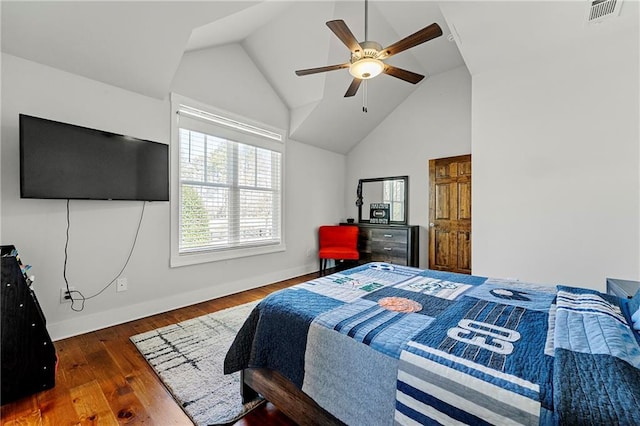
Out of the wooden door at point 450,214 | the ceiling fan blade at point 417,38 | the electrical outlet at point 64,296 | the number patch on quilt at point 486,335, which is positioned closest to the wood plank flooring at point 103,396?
the electrical outlet at point 64,296

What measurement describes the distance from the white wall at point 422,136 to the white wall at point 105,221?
2.23 m

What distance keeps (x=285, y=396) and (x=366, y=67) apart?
2.34 m

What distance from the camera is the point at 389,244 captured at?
4637 mm

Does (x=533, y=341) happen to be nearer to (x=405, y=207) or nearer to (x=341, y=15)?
(x=341, y=15)

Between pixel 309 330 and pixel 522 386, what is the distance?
796 millimetres

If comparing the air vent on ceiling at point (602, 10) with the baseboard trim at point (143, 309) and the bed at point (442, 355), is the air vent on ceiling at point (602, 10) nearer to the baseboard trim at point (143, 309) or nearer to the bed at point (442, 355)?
the bed at point (442, 355)

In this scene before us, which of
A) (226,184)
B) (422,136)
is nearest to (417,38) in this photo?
(226,184)

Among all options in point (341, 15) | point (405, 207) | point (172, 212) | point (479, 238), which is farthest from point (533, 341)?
point (405, 207)

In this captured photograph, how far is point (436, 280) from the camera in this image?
1.94 meters

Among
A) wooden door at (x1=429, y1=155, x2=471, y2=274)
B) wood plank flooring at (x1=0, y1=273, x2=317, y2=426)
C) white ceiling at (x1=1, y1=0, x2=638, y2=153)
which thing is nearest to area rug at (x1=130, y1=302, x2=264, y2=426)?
wood plank flooring at (x1=0, y1=273, x2=317, y2=426)

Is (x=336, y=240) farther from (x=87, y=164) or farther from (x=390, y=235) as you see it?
(x=87, y=164)

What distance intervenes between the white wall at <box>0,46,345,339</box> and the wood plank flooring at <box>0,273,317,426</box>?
0.49 m

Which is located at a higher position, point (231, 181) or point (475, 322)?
point (231, 181)

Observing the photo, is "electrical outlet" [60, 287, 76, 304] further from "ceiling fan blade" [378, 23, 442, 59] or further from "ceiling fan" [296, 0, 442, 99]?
"ceiling fan blade" [378, 23, 442, 59]
